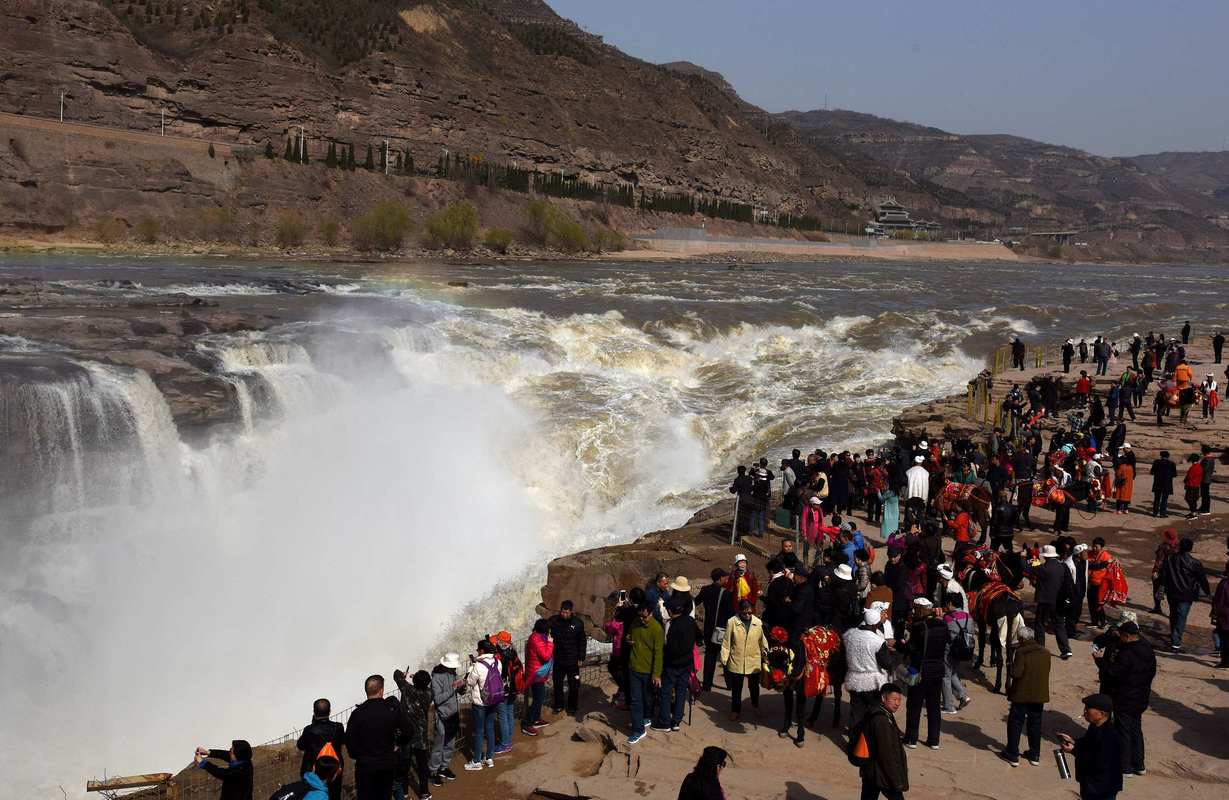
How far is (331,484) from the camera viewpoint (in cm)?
2025

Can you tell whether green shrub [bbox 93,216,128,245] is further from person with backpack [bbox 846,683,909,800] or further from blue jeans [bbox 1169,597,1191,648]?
person with backpack [bbox 846,683,909,800]

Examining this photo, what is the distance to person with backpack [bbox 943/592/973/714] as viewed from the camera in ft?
27.1

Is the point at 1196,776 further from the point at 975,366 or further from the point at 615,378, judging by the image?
the point at 975,366

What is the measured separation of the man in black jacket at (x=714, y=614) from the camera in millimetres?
9078

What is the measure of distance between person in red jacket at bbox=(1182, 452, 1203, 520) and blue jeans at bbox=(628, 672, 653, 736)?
10611mm

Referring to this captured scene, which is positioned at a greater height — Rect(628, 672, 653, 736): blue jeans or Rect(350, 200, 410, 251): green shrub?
Rect(350, 200, 410, 251): green shrub

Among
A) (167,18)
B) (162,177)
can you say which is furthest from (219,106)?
(162,177)

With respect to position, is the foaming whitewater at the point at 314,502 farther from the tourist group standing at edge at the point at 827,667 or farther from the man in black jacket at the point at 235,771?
the man in black jacket at the point at 235,771

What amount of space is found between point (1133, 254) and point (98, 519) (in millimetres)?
206549

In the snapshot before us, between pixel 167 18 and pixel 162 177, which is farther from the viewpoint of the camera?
pixel 167 18

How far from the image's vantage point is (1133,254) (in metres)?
192

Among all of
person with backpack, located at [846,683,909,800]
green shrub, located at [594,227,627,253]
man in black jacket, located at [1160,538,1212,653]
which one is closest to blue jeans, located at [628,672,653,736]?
person with backpack, located at [846,683,909,800]

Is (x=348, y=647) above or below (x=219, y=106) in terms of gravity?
below

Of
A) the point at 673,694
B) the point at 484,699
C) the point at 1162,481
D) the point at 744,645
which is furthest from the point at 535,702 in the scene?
the point at 1162,481
